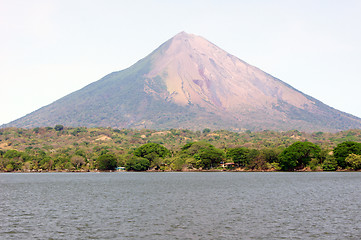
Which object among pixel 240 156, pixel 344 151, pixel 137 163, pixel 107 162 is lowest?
pixel 137 163

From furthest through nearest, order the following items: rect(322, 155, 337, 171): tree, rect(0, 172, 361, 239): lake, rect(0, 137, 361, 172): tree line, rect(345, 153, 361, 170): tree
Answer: rect(0, 137, 361, 172): tree line < rect(322, 155, 337, 171): tree < rect(345, 153, 361, 170): tree < rect(0, 172, 361, 239): lake

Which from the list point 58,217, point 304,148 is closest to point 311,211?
point 58,217

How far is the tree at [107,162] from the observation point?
181250 millimetres

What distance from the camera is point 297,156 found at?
143 m

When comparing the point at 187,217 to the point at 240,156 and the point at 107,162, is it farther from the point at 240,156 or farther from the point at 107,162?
the point at 107,162

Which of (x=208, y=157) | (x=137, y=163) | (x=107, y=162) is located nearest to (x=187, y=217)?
(x=208, y=157)

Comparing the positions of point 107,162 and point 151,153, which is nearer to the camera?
point 151,153

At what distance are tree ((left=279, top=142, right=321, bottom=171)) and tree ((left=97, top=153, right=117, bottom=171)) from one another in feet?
241

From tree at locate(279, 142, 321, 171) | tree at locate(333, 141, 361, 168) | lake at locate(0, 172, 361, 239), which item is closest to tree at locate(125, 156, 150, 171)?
tree at locate(279, 142, 321, 171)

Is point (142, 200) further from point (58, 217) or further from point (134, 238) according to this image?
point (134, 238)

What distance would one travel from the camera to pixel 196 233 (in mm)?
34469

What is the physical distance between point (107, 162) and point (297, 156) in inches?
3249

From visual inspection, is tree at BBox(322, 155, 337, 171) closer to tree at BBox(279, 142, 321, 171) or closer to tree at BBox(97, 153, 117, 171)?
tree at BBox(279, 142, 321, 171)

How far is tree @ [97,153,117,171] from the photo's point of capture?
595 ft
